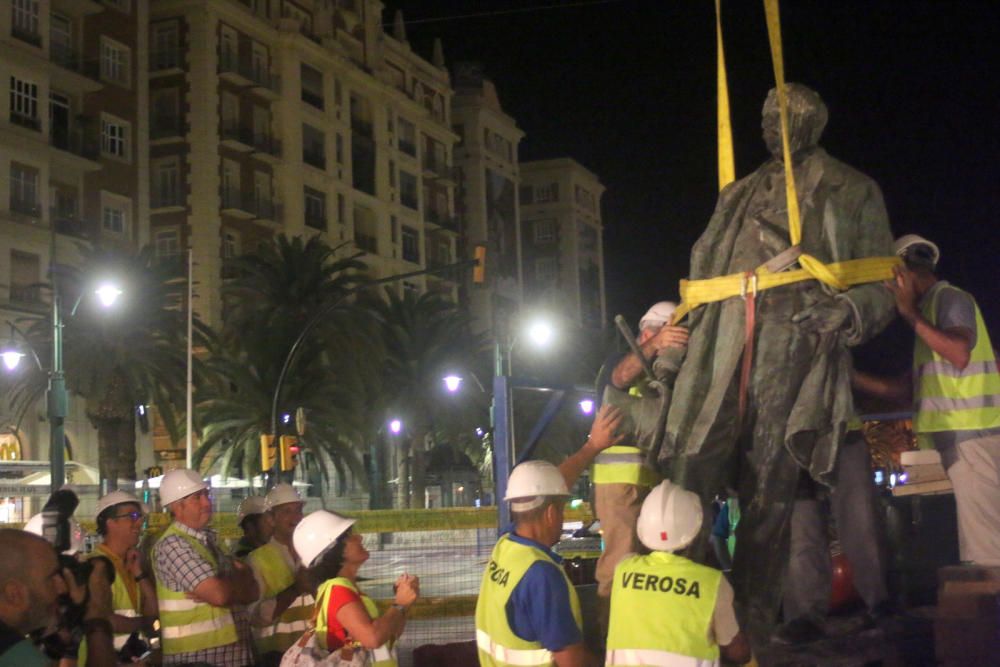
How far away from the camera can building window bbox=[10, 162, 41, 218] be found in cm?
4341

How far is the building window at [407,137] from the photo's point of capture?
7412 centimetres

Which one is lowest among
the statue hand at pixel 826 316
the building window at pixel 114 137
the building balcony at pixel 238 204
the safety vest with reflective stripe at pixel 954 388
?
the safety vest with reflective stripe at pixel 954 388

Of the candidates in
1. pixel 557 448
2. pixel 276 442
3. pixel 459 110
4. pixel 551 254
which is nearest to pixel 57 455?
pixel 276 442

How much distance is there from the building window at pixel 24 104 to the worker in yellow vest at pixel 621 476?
40282 mm

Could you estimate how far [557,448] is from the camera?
45938 millimetres

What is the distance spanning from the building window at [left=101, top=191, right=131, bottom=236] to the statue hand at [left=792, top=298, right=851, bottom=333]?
4543cm

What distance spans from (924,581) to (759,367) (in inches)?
92.4

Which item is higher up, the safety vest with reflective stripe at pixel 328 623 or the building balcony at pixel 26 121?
the building balcony at pixel 26 121

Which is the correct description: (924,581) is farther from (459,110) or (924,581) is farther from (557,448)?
(459,110)

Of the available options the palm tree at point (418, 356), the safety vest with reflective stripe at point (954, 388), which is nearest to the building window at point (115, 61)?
the palm tree at point (418, 356)

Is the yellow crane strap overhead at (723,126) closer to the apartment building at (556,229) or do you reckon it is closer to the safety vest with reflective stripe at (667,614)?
the safety vest with reflective stripe at (667,614)

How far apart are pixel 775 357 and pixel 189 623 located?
11.4ft

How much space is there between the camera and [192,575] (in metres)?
7.07

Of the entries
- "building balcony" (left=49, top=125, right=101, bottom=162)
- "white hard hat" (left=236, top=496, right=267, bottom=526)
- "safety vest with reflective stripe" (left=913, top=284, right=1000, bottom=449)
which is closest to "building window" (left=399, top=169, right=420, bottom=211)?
"building balcony" (left=49, top=125, right=101, bottom=162)
